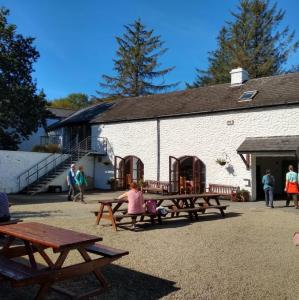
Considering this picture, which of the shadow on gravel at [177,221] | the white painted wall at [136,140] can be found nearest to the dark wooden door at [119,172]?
the white painted wall at [136,140]

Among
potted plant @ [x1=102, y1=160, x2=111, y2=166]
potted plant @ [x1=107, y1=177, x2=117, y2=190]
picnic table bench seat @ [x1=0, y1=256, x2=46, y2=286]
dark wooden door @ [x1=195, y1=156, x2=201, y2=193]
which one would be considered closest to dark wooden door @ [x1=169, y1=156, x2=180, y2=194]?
dark wooden door @ [x1=195, y1=156, x2=201, y2=193]

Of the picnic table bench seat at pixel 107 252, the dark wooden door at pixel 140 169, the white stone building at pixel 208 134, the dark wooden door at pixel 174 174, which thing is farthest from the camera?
the dark wooden door at pixel 140 169

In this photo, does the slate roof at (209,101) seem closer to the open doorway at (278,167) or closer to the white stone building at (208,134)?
the white stone building at (208,134)

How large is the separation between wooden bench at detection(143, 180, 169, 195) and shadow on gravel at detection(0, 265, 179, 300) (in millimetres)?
16091

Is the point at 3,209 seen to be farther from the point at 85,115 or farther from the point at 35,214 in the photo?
the point at 85,115

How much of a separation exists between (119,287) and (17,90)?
911 inches

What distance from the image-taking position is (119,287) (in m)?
5.79

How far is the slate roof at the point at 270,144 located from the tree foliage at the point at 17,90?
14964mm

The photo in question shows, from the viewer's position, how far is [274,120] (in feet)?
63.5

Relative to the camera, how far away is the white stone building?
19312mm

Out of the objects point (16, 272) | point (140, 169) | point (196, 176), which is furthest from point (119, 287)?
point (140, 169)

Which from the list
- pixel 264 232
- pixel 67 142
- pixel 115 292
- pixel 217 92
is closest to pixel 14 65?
pixel 67 142

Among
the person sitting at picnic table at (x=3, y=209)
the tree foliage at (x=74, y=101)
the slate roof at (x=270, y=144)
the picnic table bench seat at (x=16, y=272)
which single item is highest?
the tree foliage at (x=74, y=101)

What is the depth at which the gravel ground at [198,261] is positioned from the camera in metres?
5.61
